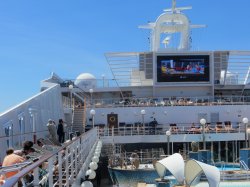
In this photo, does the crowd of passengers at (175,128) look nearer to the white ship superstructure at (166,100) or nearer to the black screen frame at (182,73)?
the white ship superstructure at (166,100)

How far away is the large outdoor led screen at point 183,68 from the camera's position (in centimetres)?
3869

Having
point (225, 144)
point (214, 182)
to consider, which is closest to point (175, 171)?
point (214, 182)

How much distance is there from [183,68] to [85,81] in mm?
10153

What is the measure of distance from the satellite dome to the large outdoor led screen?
709cm

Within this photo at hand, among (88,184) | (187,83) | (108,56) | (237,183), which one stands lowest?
(237,183)

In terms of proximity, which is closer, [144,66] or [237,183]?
[237,183]

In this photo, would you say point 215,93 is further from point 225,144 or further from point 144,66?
point 225,144

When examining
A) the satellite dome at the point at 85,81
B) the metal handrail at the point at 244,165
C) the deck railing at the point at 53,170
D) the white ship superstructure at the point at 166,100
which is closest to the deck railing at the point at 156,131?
the white ship superstructure at the point at 166,100

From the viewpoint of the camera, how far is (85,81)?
44.1 metres

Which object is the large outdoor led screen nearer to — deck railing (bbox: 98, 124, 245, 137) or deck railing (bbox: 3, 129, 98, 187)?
deck railing (bbox: 98, 124, 245, 137)

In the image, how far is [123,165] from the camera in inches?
954

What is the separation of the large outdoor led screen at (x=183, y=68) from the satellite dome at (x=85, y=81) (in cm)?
709

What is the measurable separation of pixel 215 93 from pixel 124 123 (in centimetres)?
1132

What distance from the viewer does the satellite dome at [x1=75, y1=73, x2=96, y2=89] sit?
43197 millimetres
